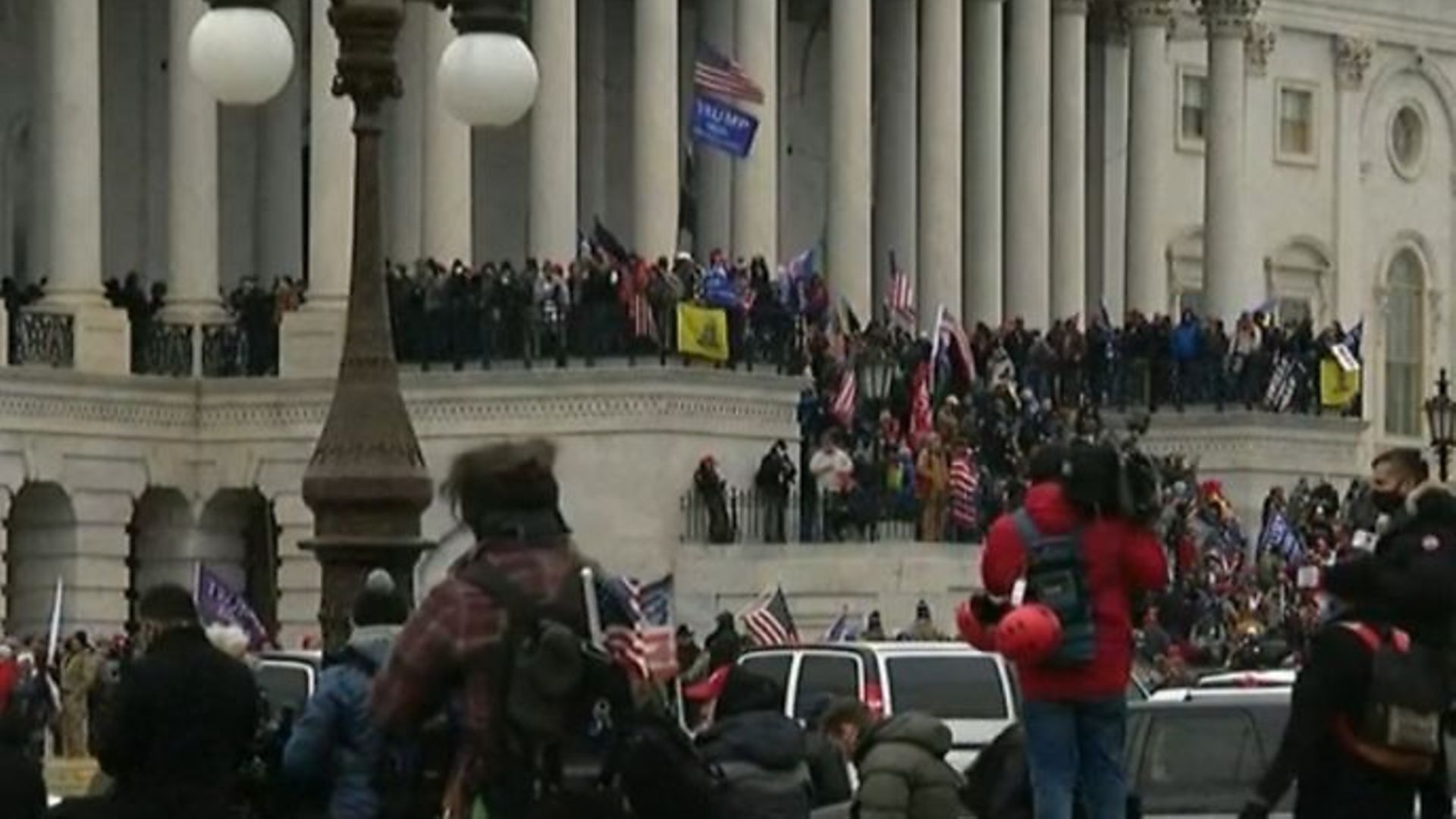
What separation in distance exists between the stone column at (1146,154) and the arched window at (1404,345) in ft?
39.1

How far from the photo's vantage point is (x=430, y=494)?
26.7 m

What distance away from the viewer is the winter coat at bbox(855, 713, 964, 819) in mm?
25484

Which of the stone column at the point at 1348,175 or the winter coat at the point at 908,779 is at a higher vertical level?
the stone column at the point at 1348,175

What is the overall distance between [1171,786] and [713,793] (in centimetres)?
1065

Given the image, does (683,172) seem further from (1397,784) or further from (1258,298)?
(1397,784)

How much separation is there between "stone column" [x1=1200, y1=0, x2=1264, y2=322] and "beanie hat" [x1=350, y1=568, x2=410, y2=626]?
57979 mm

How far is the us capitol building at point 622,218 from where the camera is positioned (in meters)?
61.8

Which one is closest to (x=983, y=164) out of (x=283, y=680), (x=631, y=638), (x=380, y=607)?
(x=283, y=680)

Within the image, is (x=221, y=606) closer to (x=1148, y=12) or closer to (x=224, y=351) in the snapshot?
(x=224, y=351)

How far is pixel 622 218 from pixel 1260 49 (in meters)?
16.4

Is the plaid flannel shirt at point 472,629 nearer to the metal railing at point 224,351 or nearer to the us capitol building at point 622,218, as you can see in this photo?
the us capitol building at point 622,218

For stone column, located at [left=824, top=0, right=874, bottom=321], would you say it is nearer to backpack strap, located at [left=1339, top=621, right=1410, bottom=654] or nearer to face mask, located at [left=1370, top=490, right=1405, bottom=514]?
face mask, located at [left=1370, top=490, right=1405, bottom=514]

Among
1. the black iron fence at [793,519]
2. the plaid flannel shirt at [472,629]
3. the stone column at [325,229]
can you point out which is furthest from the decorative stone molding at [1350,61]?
the plaid flannel shirt at [472,629]

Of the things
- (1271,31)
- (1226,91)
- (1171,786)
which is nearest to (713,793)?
(1171,786)
